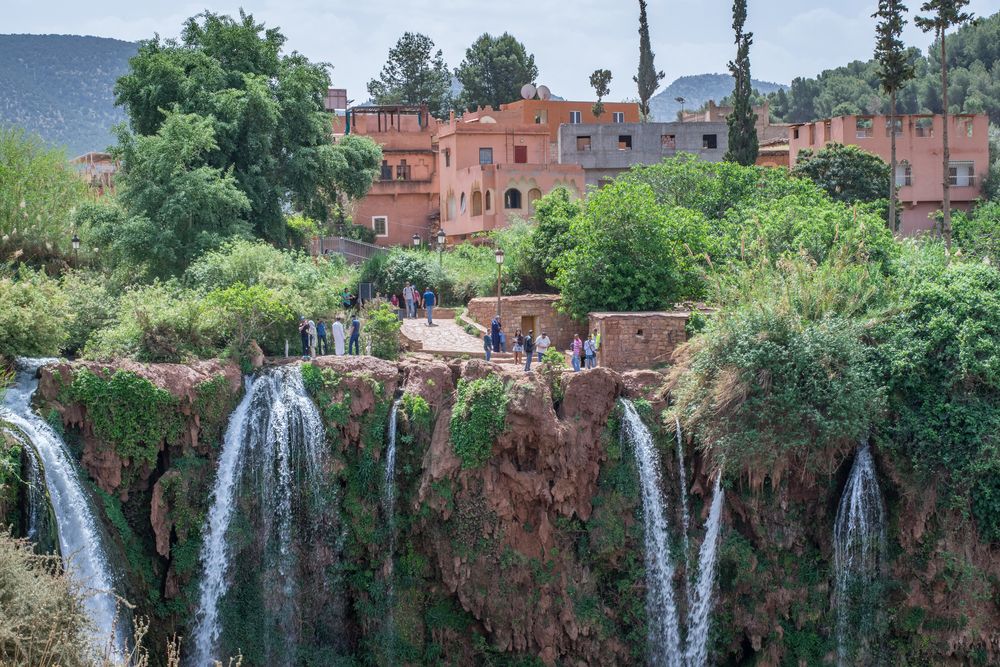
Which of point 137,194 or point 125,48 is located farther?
point 125,48

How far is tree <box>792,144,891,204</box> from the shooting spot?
47.2 meters

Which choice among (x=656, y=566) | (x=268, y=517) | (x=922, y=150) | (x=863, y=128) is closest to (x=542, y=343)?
(x=656, y=566)

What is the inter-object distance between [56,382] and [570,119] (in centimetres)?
3955

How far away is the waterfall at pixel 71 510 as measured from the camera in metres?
20.4

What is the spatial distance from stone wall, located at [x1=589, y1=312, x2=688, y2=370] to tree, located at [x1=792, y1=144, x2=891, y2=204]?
71.2ft

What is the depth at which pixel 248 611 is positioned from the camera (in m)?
23.9

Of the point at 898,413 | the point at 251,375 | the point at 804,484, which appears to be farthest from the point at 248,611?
the point at 898,413

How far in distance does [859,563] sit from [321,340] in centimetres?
1231

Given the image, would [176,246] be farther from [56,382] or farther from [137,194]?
[56,382]

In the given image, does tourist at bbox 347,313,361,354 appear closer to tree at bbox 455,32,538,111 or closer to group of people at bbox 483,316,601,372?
group of people at bbox 483,316,601,372

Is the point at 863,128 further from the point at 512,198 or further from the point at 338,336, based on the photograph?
the point at 338,336

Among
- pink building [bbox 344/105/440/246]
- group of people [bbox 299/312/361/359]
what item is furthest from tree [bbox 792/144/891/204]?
group of people [bbox 299/312/361/359]

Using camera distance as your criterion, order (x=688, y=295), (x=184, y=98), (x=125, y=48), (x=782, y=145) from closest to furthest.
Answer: (x=688, y=295) → (x=184, y=98) → (x=782, y=145) → (x=125, y=48)

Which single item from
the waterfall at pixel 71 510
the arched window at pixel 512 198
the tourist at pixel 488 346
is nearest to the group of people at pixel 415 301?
the tourist at pixel 488 346
